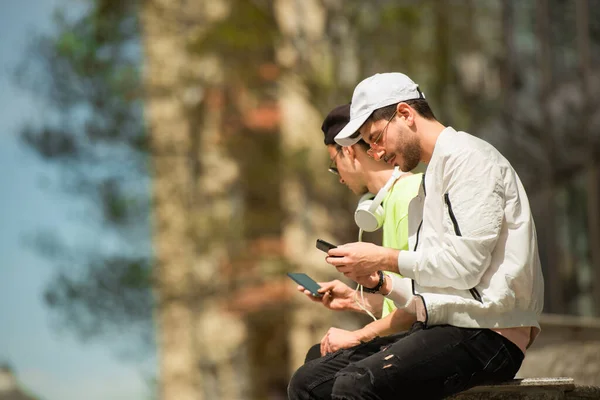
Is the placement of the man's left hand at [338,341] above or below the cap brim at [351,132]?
below

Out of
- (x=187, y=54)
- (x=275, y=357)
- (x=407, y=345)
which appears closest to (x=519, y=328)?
(x=407, y=345)

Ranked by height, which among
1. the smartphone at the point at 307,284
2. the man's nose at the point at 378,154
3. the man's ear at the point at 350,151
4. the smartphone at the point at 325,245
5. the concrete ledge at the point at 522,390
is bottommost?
the concrete ledge at the point at 522,390

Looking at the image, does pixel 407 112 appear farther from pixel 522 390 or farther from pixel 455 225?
pixel 522 390

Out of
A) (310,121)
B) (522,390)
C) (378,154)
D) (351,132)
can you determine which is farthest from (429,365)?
(310,121)

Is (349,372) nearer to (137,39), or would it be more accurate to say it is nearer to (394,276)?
(394,276)

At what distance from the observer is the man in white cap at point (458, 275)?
3.89 m

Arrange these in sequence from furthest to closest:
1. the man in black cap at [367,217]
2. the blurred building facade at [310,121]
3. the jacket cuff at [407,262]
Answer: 1. the blurred building facade at [310,121]
2. the man in black cap at [367,217]
3. the jacket cuff at [407,262]

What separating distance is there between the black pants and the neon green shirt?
55cm

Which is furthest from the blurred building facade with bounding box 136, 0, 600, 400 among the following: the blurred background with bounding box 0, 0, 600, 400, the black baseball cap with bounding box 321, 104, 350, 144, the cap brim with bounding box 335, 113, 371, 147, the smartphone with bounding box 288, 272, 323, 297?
the cap brim with bounding box 335, 113, 371, 147

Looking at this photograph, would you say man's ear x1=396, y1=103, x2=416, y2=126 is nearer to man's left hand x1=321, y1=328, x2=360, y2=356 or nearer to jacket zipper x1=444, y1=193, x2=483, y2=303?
jacket zipper x1=444, y1=193, x2=483, y2=303

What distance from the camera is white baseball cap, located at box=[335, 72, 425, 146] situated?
13.8 ft

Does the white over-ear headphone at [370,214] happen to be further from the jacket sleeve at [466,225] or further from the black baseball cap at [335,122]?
the jacket sleeve at [466,225]

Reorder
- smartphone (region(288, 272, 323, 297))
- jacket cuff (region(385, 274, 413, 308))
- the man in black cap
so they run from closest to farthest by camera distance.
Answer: jacket cuff (region(385, 274, 413, 308)), the man in black cap, smartphone (region(288, 272, 323, 297))

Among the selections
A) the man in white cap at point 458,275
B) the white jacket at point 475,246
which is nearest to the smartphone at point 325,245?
the man in white cap at point 458,275
